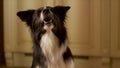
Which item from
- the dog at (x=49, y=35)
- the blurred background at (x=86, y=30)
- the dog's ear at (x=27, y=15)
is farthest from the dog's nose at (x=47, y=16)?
the blurred background at (x=86, y=30)

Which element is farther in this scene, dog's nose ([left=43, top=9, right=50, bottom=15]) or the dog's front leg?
the dog's front leg

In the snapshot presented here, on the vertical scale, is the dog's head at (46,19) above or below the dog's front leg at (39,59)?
above

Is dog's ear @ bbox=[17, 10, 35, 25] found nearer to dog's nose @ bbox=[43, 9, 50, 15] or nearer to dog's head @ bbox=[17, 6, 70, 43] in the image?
dog's head @ bbox=[17, 6, 70, 43]

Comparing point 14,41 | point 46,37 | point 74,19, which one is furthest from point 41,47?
point 14,41

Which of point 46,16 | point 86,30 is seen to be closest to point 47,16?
point 46,16

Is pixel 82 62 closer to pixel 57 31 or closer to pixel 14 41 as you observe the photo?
pixel 14 41

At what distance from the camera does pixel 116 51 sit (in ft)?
6.94

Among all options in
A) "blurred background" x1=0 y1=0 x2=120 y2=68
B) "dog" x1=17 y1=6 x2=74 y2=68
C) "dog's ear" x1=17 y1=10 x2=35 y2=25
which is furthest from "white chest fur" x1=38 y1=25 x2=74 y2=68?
"blurred background" x1=0 y1=0 x2=120 y2=68

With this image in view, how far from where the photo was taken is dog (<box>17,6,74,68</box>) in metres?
1.24

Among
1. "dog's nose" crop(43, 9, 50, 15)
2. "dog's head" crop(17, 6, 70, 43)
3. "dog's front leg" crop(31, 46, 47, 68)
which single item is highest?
"dog's nose" crop(43, 9, 50, 15)

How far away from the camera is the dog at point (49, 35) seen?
1.24 metres

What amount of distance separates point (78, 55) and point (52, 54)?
3.10ft

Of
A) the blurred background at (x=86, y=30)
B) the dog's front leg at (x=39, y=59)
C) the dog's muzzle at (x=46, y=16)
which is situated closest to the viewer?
the dog's muzzle at (x=46, y=16)

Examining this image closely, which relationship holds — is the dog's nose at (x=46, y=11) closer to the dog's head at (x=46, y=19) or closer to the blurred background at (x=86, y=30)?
the dog's head at (x=46, y=19)
